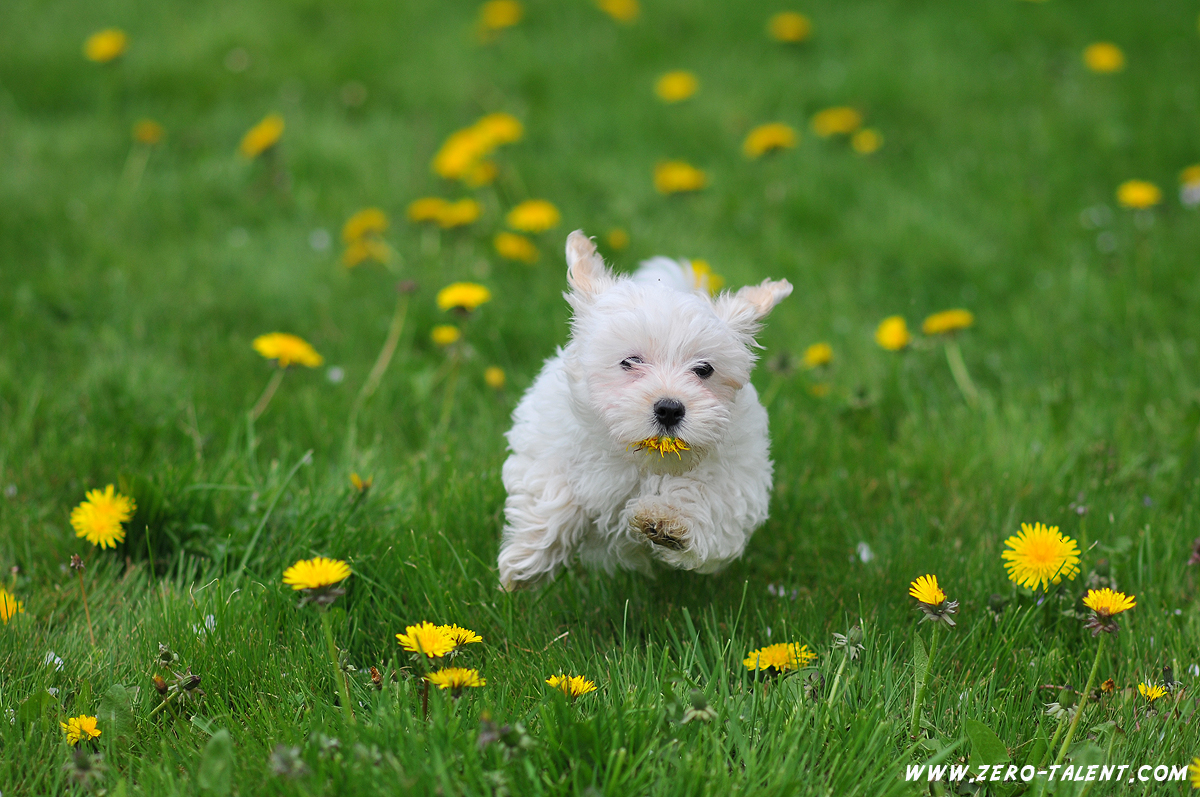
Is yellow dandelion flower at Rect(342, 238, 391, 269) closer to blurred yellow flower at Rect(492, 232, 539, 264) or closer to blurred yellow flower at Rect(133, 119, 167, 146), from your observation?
blurred yellow flower at Rect(492, 232, 539, 264)

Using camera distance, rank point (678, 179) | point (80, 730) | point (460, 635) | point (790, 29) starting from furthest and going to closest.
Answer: point (790, 29) → point (678, 179) → point (460, 635) → point (80, 730)

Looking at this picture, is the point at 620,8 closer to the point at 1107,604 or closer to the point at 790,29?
the point at 790,29

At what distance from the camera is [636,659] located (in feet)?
8.27

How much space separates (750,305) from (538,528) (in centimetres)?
86

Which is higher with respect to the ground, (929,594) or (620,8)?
(620,8)

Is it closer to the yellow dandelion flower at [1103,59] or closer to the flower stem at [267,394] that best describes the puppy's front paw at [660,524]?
the flower stem at [267,394]

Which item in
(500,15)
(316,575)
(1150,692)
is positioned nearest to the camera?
(316,575)

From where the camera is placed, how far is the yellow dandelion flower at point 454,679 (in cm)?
221

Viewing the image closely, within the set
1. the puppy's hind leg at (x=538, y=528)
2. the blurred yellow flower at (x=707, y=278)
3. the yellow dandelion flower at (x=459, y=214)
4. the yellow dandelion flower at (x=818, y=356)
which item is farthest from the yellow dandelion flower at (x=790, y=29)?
the puppy's hind leg at (x=538, y=528)

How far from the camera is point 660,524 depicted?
8.46 feet

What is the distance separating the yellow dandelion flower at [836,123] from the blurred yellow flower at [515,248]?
2149mm

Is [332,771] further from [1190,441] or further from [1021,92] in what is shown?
[1021,92]

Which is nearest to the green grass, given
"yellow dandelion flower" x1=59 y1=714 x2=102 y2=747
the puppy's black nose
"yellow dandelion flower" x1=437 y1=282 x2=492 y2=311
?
"yellow dandelion flower" x1=59 y1=714 x2=102 y2=747

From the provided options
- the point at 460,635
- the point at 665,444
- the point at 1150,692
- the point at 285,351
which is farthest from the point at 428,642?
the point at 1150,692
